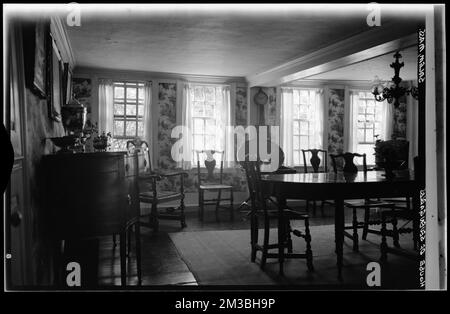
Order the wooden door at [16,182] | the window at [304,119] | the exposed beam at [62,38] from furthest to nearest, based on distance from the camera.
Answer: the window at [304,119], the exposed beam at [62,38], the wooden door at [16,182]

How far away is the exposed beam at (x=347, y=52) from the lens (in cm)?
348

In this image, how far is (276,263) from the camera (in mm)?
3348

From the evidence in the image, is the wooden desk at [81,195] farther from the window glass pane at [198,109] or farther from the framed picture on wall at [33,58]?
the window glass pane at [198,109]

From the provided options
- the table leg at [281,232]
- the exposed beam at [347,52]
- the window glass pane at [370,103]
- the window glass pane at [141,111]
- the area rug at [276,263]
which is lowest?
the area rug at [276,263]

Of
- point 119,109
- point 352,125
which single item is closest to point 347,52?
point 352,125

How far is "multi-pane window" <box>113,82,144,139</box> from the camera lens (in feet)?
19.6

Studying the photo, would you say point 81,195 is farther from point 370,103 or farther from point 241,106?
point 370,103

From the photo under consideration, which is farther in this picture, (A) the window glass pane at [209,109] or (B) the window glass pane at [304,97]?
(B) the window glass pane at [304,97]

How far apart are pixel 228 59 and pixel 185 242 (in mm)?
2349

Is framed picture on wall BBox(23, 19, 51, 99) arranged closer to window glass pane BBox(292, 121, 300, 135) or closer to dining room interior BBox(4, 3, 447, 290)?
dining room interior BBox(4, 3, 447, 290)

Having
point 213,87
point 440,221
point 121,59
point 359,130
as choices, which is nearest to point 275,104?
point 213,87

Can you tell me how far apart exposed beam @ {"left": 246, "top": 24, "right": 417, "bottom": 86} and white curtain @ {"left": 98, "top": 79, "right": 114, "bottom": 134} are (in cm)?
228

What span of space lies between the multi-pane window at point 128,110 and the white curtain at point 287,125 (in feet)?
7.69

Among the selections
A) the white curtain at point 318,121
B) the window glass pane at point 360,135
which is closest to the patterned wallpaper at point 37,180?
the white curtain at point 318,121
